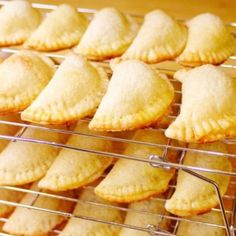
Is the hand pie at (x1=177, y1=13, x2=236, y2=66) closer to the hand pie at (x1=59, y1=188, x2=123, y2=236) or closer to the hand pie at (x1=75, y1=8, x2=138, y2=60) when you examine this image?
the hand pie at (x1=75, y1=8, x2=138, y2=60)

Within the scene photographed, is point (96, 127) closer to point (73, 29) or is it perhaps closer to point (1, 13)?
point (73, 29)

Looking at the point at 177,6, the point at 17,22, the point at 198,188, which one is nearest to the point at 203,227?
the point at 198,188

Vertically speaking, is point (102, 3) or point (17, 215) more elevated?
point (102, 3)

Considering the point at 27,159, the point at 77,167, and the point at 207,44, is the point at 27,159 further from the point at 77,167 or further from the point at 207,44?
the point at 207,44

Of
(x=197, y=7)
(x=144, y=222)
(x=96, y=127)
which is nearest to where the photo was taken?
(x=96, y=127)

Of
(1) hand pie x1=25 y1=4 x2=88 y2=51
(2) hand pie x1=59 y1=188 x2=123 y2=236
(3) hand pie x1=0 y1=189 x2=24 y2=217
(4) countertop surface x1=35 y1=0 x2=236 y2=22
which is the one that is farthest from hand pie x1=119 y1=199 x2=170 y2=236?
(4) countertop surface x1=35 y1=0 x2=236 y2=22

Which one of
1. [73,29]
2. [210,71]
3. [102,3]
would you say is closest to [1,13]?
[73,29]
